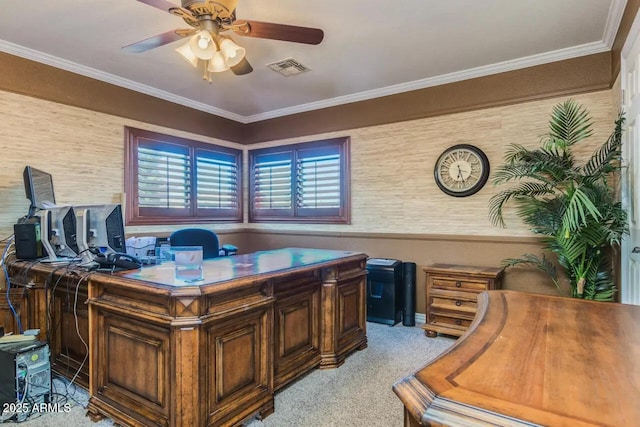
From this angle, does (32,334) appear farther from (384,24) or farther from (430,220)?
(430,220)

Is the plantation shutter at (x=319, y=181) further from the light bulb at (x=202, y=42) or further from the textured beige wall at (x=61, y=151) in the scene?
the light bulb at (x=202, y=42)

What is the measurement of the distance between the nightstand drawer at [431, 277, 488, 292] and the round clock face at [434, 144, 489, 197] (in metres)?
0.93

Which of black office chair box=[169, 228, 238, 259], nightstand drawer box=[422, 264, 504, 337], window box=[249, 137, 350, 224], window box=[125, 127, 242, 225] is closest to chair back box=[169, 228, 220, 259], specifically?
black office chair box=[169, 228, 238, 259]

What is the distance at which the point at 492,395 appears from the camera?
79 centimetres

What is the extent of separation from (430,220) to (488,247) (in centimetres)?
67

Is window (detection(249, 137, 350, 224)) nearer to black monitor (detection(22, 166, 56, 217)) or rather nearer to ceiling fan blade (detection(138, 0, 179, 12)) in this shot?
black monitor (detection(22, 166, 56, 217))

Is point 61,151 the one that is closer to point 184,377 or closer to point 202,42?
point 202,42

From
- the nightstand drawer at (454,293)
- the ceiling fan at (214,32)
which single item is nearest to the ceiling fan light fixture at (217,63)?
the ceiling fan at (214,32)

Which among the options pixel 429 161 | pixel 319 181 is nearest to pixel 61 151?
pixel 319 181

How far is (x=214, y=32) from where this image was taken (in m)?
2.18

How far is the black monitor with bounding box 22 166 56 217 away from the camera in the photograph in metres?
3.00

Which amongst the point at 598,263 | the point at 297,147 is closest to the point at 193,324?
the point at 598,263

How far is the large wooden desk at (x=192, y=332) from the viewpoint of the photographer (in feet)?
6.05

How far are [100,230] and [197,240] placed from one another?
120cm
